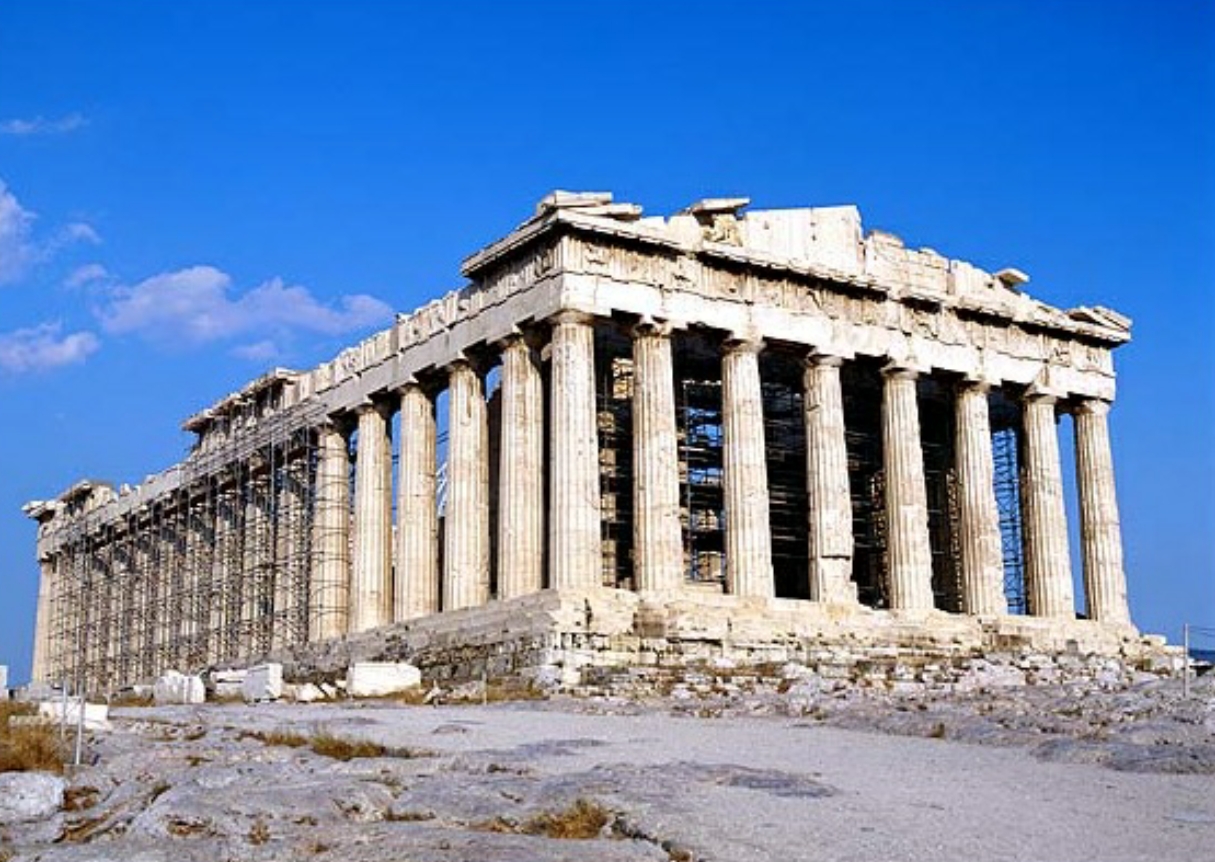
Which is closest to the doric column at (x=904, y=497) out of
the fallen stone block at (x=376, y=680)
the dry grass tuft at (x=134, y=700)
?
the fallen stone block at (x=376, y=680)

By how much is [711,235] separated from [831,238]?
3.57 m

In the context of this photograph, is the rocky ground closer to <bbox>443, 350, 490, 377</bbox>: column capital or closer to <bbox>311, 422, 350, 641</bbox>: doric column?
<bbox>443, 350, 490, 377</bbox>: column capital

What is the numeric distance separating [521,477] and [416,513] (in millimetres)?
5157

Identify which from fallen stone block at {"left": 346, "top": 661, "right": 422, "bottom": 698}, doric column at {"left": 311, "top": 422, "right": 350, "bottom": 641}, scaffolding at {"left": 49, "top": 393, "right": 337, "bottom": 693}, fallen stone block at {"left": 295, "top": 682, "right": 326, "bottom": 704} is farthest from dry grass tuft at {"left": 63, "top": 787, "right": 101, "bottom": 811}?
doric column at {"left": 311, "top": 422, "right": 350, "bottom": 641}

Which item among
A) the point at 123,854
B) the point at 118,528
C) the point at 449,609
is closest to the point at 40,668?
the point at 118,528

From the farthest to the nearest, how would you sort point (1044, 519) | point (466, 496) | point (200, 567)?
1. point (200, 567)
2. point (1044, 519)
3. point (466, 496)

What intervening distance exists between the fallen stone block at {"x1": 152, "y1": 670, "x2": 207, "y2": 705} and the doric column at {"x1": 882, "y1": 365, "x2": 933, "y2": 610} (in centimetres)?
1620

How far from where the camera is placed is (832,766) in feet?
51.4

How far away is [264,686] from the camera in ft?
97.6

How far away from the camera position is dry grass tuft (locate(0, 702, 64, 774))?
45.1 ft

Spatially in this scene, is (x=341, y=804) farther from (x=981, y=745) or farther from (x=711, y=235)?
(x=711, y=235)

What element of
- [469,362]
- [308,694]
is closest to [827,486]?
[469,362]

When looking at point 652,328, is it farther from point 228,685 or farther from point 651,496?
point 228,685

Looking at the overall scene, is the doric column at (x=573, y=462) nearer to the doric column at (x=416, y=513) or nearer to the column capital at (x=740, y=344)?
the column capital at (x=740, y=344)
